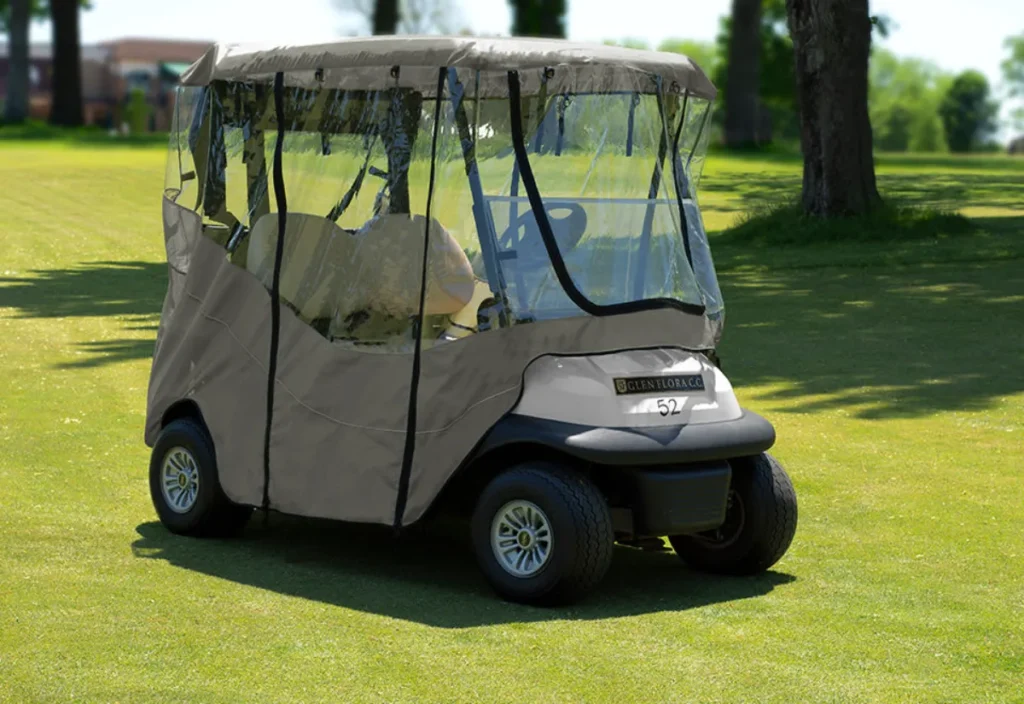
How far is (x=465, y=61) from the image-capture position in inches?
301

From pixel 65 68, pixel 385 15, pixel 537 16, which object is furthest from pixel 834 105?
pixel 537 16

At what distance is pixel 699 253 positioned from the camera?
8352mm

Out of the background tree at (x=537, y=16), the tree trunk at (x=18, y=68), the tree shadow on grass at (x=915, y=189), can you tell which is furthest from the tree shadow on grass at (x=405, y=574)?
the background tree at (x=537, y=16)

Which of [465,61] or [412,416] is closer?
[465,61]

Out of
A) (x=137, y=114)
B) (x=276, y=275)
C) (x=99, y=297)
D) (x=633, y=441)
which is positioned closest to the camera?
(x=633, y=441)

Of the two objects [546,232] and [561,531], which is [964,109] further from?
[561,531]

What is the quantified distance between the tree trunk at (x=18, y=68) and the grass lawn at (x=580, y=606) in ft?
131

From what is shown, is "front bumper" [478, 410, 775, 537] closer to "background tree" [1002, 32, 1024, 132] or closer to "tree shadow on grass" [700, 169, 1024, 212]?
"tree shadow on grass" [700, 169, 1024, 212]

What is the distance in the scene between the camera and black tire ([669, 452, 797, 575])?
8047 mm

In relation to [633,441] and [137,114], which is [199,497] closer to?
[633,441]

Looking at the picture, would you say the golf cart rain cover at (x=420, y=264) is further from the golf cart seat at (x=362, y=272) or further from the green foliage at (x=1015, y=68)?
the green foliage at (x=1015, y=68)

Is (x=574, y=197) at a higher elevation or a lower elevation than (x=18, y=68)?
higher

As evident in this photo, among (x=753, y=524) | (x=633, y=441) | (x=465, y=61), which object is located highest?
(x=465, y=61)

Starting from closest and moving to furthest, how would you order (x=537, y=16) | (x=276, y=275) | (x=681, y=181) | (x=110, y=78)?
(x=681, y=181) → (x=276, y=275) → (x=537, y=16) → (x=110, y=78)
